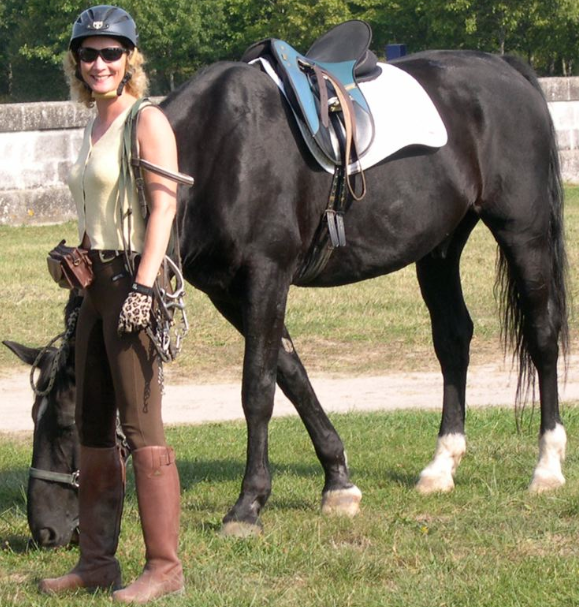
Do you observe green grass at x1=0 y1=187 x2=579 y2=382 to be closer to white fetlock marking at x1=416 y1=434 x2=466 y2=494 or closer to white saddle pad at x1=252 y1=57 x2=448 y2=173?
white fetlock marking at x1=416 y1=434 x2=466 y2=494

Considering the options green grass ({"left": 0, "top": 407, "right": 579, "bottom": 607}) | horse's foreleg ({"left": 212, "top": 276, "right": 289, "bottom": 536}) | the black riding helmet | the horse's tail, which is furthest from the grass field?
the black riding helmet

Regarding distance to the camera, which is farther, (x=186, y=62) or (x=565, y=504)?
(x=186, y=62)

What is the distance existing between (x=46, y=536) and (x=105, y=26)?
77.1 inches

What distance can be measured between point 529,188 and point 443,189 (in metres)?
0.52

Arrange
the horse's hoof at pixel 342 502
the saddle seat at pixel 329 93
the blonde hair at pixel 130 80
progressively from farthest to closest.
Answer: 1. the horse's hoof at pixel 342 502
2. the saddle seat at pixel 329 93
3. the blonde hair at pixel 130 80

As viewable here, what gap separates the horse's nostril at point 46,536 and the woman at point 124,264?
553mm

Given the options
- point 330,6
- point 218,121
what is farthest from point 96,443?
point 330,6

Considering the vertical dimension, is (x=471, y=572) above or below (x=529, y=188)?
below

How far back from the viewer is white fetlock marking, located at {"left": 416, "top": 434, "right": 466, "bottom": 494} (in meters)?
5.55

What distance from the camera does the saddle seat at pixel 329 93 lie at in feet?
16.0

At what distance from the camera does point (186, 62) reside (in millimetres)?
47094

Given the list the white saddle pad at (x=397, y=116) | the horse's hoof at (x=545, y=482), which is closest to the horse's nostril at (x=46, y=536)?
the white saddle pad at (x=397, y=116)

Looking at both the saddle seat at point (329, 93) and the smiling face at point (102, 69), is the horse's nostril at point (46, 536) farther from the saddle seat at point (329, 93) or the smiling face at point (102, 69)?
the saddle seat at point (329, 93)

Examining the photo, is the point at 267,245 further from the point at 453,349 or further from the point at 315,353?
the point at 315,353
